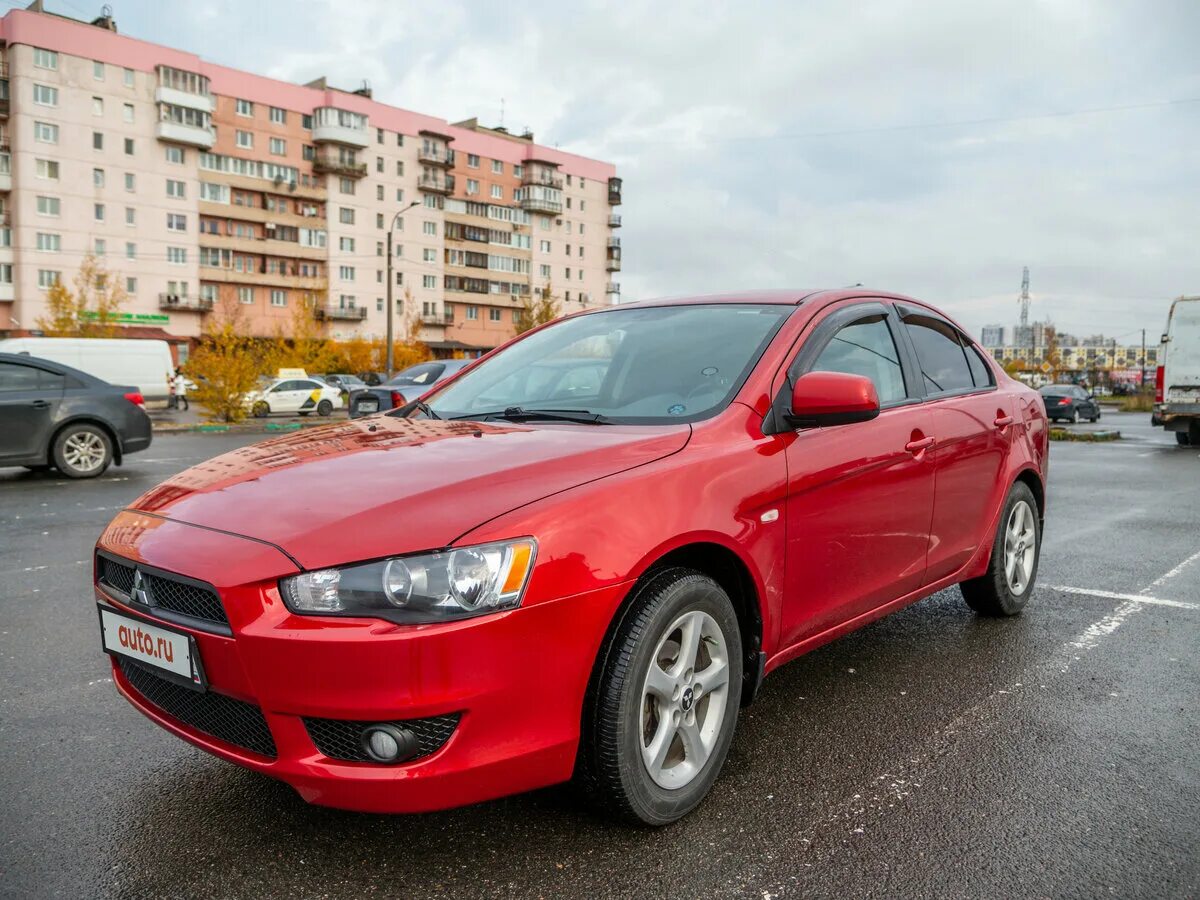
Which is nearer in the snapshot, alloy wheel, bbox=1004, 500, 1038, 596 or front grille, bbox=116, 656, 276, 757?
front grille, bbox=116, 656, 276, 757

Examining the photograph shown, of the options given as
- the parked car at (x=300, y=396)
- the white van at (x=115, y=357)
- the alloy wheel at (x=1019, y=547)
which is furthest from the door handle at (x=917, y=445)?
the parked car at (x=300, y=396)

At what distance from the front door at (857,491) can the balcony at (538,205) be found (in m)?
84.4

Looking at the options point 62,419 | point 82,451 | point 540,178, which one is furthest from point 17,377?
point 540,178

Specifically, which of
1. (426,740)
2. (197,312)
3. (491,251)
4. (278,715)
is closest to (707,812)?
(426,740)

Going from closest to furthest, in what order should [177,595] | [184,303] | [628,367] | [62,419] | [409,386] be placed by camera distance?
[177,595] → [628,367] → [62,419] → [409,386] → [184,303]

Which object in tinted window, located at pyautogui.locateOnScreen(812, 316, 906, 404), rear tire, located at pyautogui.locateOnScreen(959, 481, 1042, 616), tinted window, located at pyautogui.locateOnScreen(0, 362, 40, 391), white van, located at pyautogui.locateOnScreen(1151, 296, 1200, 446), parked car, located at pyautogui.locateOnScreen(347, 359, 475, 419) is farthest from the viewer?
white van, located at pyautogui.locateOnScreen(1151, 296, 1200, 446)

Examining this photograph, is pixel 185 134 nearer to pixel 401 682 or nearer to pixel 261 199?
pixel 261 199

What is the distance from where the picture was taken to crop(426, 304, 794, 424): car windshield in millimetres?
3168

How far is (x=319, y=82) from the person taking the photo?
72750mm

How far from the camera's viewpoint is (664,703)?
8.47 ft

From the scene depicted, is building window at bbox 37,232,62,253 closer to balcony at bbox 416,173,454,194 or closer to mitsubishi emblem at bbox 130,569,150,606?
balcony at bbox 416,173,454,194

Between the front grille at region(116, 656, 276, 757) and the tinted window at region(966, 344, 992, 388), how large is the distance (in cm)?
357

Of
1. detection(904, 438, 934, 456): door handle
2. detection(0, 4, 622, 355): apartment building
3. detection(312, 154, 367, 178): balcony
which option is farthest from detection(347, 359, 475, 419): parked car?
detection(312, 154, 367, 178): balcony

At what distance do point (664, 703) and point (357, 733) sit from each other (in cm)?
85
